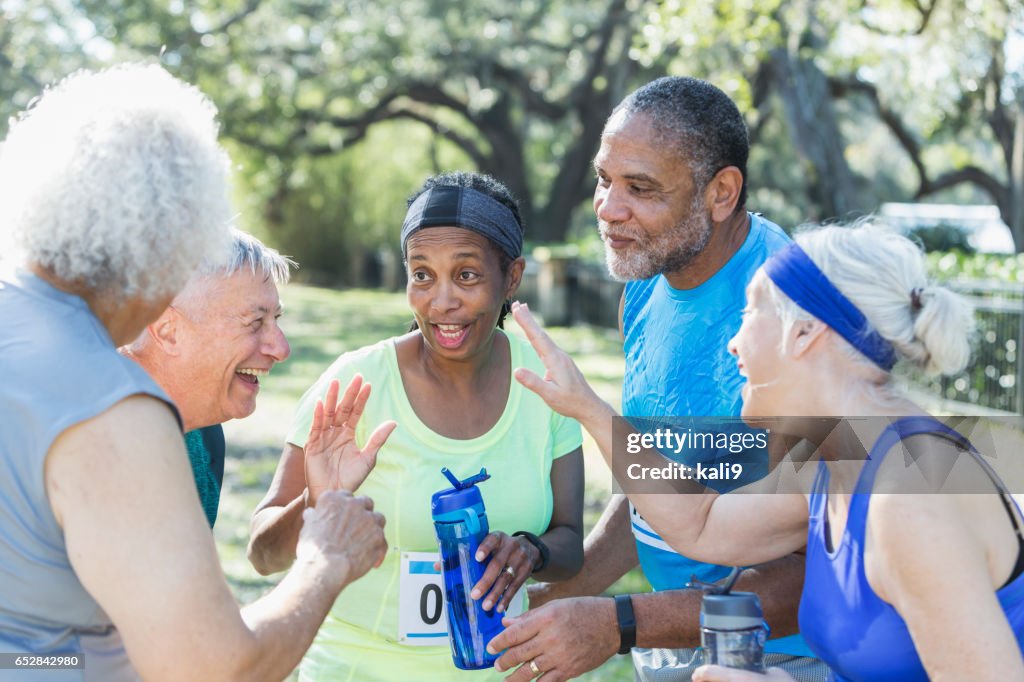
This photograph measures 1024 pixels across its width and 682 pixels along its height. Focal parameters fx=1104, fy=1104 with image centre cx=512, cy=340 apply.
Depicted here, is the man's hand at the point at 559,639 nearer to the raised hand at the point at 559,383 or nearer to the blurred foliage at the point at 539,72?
the raised hand at the point at 559,383

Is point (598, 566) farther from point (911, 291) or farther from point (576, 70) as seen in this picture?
point (576, 70)

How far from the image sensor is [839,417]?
2.28m

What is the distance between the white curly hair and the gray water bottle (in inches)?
46.1

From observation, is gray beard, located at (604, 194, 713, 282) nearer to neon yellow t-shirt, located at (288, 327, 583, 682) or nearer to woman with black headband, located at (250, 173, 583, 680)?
woman with black headband, located at (250, 173, 583, 680)

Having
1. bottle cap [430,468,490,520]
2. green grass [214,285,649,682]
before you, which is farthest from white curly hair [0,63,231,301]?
green grass [214,285,649,682]

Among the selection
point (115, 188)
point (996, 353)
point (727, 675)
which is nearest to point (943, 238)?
point (996, 353)

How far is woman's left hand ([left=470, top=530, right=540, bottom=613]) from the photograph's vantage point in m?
2.68

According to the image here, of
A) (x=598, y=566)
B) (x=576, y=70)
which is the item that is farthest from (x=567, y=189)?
(x=598, y=566)

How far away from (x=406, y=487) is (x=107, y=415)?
1.26 metres

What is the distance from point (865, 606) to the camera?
211 cm

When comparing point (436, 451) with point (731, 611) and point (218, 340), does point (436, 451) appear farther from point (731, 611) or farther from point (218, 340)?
point (731, 611)

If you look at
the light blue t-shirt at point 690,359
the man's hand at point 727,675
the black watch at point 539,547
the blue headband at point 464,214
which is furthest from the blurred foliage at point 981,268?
the man's hand at point 727,675

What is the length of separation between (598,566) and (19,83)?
20168mm

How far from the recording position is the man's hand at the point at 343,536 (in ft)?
7.46
